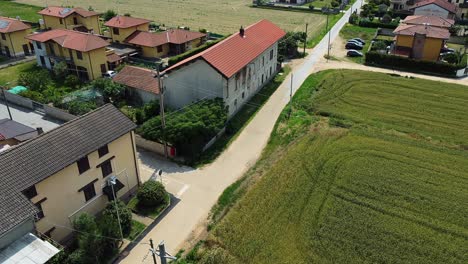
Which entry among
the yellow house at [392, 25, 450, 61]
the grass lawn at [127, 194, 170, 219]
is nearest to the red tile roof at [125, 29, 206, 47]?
the yellow house at [392, 25, 450, 61]

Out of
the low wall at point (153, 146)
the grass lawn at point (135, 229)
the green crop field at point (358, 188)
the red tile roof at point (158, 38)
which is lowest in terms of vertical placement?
the grass lawn at point (135, 229)

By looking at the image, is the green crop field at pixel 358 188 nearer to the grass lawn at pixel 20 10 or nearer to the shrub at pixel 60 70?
the shrub at pixel 60 70

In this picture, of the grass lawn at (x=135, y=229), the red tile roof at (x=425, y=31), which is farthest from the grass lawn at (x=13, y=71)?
the red tile roof at (x=425, y=31)

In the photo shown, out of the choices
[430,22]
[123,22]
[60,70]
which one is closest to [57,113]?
[60,70]

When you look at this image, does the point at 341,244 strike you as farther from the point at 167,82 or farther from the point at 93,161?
the point at 167,82

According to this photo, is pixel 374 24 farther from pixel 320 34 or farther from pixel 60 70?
pixel 60 70
